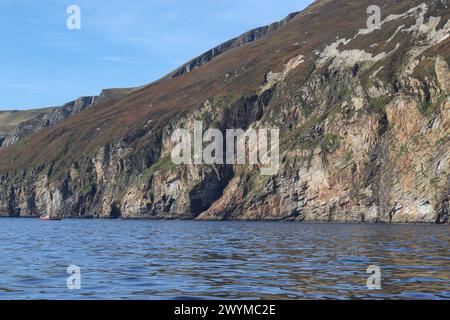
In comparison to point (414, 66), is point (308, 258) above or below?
below

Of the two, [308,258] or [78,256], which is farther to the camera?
[78,256]

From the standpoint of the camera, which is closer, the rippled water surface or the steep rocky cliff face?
the rippled water surface

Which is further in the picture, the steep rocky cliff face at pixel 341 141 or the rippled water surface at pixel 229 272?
the steep rocky cliff face at pixel 341 141

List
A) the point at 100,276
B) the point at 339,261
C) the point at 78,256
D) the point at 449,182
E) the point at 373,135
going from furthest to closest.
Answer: the point at 373,135 < the point at 449,182 < the point at 78,256 < the point at 339,261 < the point at 100,276

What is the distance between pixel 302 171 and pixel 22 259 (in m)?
115

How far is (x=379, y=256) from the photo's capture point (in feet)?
146

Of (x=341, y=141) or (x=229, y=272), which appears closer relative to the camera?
(x=229, y=272)

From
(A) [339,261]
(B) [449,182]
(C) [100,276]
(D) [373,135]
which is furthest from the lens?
(D) [373,135]

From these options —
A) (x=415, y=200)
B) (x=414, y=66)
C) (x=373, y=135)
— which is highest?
(x=414, y=66)

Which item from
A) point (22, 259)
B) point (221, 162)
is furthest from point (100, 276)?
point (221, 162)

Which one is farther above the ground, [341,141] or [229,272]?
[341,141]
